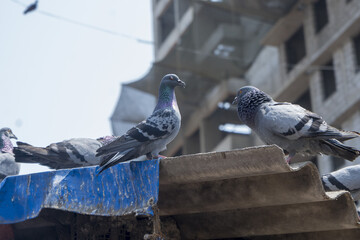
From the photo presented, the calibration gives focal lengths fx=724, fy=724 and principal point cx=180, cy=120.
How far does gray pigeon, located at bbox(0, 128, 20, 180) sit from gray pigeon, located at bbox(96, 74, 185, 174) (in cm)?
228

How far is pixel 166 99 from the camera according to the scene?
7.67 metres

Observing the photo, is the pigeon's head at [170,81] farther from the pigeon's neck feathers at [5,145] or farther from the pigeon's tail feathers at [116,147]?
the pigeon's neck feathers at [5,145]

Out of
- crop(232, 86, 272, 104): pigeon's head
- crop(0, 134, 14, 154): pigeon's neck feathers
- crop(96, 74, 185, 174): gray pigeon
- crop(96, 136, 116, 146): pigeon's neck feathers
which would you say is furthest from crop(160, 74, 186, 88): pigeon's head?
crop(0, 134, 14, 154): pigeon's neck feathers

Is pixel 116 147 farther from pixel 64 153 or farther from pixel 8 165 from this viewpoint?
pixel 8 165

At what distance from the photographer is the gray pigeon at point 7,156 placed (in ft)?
28.8

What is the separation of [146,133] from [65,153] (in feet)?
5.94

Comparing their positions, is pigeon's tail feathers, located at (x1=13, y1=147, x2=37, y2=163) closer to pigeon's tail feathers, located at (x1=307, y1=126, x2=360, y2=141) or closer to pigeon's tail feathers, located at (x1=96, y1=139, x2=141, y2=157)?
pigeon's tail feathers, located at (x1=96, y1=139, x2=141, y2=157)

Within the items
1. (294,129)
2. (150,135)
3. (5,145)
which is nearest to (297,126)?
(294,129)

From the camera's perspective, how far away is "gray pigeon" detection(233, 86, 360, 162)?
22.6 ft

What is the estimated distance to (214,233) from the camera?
658 centimetres

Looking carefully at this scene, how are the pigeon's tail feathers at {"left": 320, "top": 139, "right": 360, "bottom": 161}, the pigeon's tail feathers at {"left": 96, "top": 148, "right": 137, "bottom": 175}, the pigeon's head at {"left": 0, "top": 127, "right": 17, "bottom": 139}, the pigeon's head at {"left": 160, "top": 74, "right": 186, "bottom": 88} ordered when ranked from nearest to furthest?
the pigeon's tail feathers at {"left": 96, "top": 148, "right": 137, "bottom": 175}
the pigeon's tail feathers at {"left": 320, "top": 139, "right": 360, "bottom": 161}
the pigeon's head at {"left": 160, "top": 74, "right": 186, "bottom": 88}
the pigeon's head at {"left": 0, "top": 127, "right": 17, "bottom": 139}

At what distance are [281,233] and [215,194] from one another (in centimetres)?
71

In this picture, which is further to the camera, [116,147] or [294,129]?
[294,129]

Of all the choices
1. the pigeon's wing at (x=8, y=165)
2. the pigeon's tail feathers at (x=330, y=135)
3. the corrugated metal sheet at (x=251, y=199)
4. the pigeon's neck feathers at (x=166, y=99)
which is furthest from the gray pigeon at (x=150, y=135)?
the pigeon's wing at (x=8, y=165)
